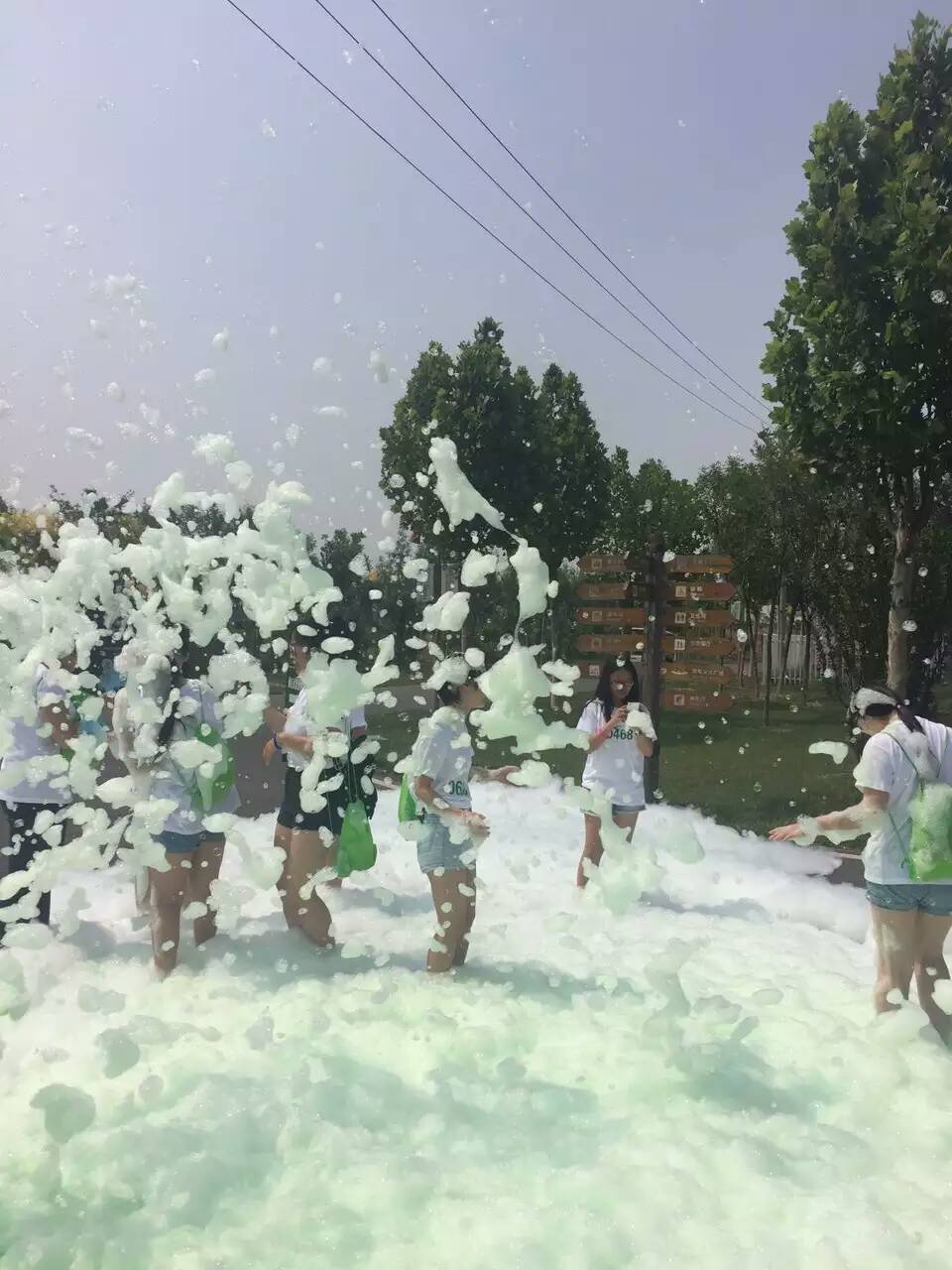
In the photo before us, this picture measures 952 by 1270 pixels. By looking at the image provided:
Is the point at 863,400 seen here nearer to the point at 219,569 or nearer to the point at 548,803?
the point at 548,803

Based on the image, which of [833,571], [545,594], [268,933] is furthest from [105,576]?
[833,571]

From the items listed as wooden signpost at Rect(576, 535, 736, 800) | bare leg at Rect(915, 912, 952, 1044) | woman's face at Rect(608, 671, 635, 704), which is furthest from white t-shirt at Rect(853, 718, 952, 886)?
wooden signpost at Rect(576, 535, 736, 800)

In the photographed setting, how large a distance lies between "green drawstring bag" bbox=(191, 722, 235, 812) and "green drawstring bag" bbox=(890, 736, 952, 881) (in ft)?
10.6

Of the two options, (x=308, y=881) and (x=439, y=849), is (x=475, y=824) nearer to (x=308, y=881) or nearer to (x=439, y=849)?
(x=439, y=849)

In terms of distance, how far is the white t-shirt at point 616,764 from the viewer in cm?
607

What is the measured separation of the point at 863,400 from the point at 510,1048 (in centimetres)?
659

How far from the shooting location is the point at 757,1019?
4375mm

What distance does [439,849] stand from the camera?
15.1ft

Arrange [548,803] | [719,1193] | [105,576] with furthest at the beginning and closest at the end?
1. [548,803]
2. [105,576]
3. [719,1193]

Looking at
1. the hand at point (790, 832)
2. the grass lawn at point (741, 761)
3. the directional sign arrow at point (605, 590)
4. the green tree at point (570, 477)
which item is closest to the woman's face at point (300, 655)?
the hand at point (790, 832)

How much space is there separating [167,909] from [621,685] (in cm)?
302

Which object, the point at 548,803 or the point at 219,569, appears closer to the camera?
the point at 219,569

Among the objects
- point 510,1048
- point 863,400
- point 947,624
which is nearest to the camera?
point 510,1048

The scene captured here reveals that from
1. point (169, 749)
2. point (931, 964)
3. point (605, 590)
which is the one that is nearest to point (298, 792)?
point (169, 749)
